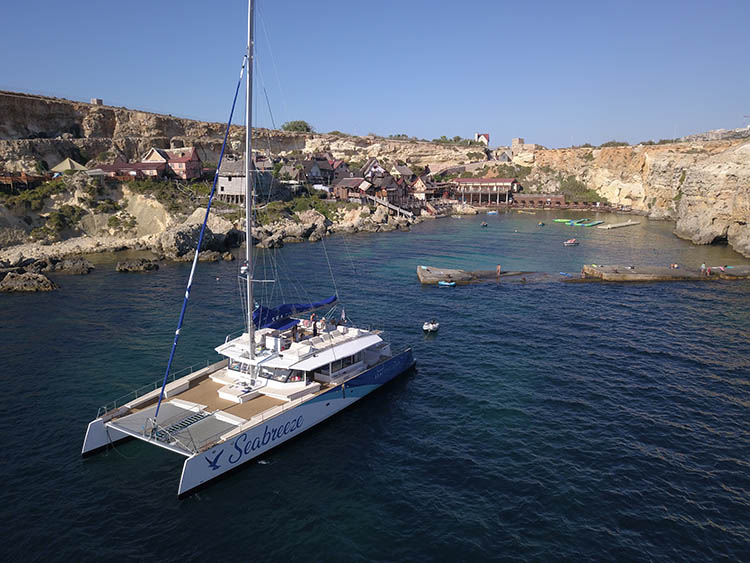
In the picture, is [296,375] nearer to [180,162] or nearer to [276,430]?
[276,430]

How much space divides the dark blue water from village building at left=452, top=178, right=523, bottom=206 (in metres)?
110

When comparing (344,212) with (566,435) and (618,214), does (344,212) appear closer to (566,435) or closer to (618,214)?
Result: (618,214)

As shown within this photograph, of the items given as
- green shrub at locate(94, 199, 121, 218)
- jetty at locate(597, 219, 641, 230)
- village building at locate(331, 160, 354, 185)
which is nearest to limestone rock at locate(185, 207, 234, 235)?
green shrub at locate(94, 199, 121, 218)

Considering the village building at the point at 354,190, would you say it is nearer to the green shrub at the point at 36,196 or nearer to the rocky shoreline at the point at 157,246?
the rocky shoreline at the point at 157,246

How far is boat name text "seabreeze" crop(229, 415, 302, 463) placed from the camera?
21625 millimetres

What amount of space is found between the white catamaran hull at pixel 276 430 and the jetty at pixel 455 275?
26.8m

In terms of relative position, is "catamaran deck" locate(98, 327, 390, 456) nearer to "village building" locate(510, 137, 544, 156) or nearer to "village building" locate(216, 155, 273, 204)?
"village building" locate(216, 155, 273, 204)

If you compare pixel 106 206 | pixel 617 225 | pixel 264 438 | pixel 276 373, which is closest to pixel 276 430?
pixel 264 438

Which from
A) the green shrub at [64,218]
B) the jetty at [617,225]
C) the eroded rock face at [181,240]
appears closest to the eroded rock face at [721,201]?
the jetty at [617,225]

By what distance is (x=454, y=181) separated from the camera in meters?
157

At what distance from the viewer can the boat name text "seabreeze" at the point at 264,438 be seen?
21.6 metres

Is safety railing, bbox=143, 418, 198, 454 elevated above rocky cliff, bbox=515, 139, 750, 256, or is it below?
below

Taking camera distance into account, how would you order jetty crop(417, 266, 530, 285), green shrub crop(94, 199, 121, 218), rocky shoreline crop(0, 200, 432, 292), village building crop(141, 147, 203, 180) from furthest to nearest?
village building crop(141, 147, 203, 180) → green shrub crop(94, 199, 121, 218) → jetty crop(417, 266, 530, 285) → rocky shoreline crop(0, 200, 432, 292)

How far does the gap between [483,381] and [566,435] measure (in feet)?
22.9
